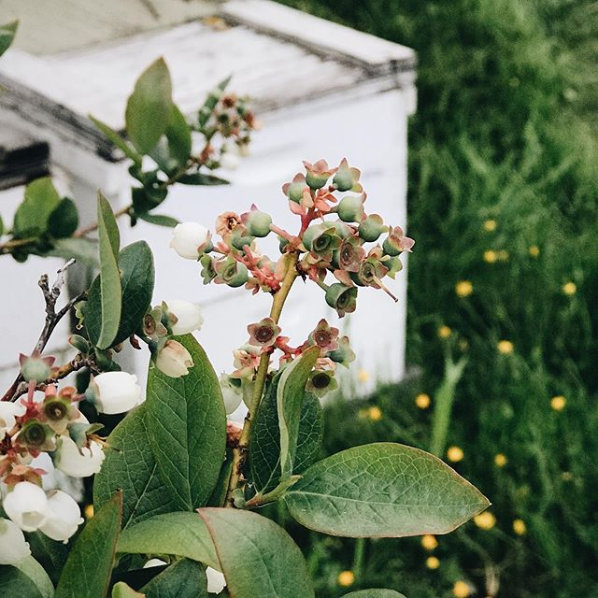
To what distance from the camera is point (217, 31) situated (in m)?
1.72

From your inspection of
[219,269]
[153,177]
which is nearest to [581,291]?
[153,177]

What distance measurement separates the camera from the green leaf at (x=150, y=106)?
24.2 inches

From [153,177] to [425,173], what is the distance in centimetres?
155

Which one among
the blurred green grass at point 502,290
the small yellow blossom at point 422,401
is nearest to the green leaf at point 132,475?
the blurred green grass at point 502,290

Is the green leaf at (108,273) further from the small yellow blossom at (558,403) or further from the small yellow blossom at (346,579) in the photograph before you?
the small yellow blossom at (558,403)

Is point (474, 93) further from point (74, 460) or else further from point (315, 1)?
point (74, 460)

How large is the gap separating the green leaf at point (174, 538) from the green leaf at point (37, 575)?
46 millimetres

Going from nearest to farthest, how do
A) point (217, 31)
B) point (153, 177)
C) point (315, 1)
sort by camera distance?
point (153, 177) → point (217, 31) → point (315, 1)

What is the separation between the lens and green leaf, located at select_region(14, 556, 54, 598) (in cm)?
45

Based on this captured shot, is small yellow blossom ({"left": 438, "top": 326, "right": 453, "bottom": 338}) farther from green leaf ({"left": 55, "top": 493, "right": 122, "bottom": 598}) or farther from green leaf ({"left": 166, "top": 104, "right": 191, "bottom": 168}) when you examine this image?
green leaf ({"left": 55, "top": 493, "right": 122, "bottom": 598})

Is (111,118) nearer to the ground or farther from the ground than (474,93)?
farther from the ground

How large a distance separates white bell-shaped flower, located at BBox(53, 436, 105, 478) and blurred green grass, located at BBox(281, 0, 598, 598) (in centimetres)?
112

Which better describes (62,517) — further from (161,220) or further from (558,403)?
(558,403)

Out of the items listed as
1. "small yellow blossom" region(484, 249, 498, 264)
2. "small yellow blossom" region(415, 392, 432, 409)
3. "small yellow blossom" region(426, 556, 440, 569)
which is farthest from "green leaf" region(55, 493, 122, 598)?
"small yellow blossom" region(484, 249, 498, 264)
